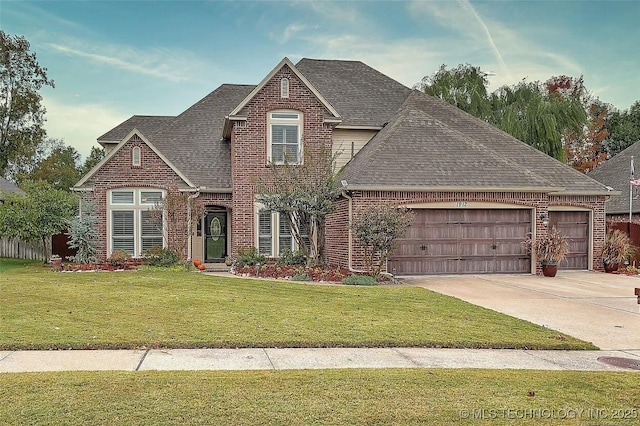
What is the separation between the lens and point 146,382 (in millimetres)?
5777

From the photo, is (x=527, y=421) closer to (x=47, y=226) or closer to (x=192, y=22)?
(x=192, y=22)

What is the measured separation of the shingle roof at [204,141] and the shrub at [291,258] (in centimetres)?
355

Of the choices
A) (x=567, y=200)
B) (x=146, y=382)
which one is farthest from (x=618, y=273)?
(x=146, y=382)

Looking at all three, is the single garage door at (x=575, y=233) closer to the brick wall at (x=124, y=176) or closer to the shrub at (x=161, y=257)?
the shrub at (x=161, y=257)

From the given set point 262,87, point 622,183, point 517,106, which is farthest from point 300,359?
point 622,183

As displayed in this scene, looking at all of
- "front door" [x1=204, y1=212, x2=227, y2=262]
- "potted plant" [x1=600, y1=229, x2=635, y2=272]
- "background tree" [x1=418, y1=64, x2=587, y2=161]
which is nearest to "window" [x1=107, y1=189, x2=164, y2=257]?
"front door" [x1=204, y1=212, x2=227, y2=262]

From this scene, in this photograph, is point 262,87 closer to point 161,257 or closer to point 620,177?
point 161,257

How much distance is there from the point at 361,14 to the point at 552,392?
16.5 meters

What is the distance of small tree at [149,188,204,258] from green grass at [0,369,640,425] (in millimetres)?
13011

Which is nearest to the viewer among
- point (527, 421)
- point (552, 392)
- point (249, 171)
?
point (527, 421)

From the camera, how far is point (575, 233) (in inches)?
776

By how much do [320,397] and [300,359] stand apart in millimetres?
1668

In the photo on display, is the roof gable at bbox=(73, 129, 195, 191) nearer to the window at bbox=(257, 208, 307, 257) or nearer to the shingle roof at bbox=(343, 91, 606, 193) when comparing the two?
the window at bbox=(257, 208, 307, 257)

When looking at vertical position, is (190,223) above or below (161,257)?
above
